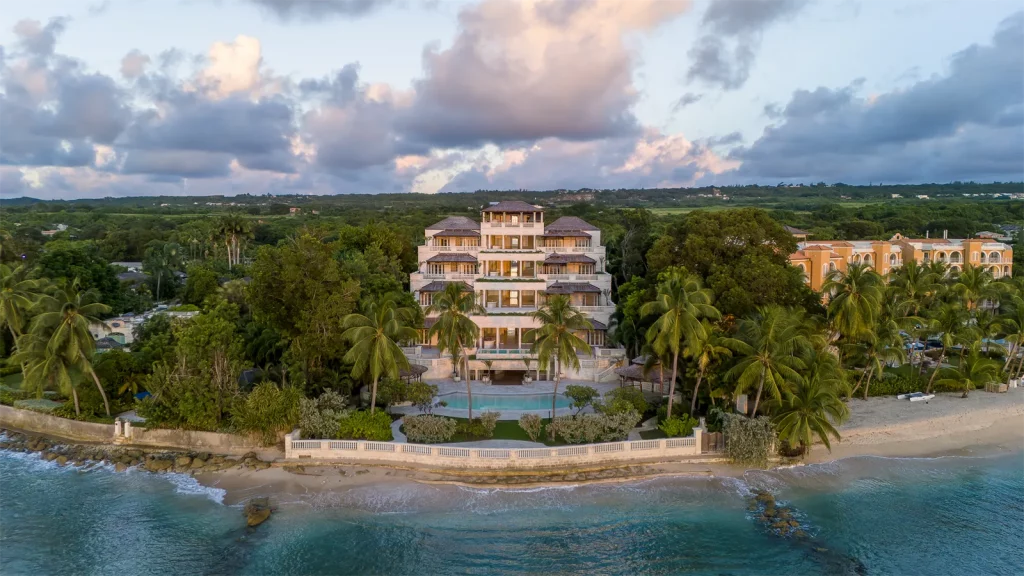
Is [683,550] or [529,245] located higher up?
[529,245]

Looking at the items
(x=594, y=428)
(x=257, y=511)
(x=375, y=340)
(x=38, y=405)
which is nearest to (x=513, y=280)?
(x=375, y=340)

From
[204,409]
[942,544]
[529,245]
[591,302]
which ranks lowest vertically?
[942,544]

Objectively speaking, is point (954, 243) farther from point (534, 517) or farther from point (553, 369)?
point (534, 517)

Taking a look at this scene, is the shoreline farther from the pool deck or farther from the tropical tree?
the pool deck

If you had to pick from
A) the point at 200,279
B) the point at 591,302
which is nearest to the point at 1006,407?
the point at 591,302

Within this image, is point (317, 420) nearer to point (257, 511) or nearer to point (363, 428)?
point (363, 428)

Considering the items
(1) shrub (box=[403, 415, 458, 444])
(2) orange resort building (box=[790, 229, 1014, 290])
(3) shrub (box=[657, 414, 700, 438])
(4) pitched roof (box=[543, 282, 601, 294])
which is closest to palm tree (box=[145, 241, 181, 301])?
(4) pitched roof (box=[543, 282, 601, 294])

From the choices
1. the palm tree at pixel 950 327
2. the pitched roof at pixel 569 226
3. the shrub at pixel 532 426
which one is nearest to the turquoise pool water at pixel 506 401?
the shrub at pixel 532 426
